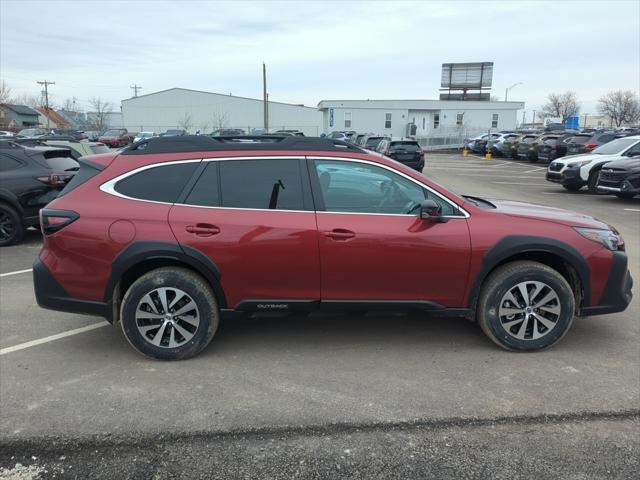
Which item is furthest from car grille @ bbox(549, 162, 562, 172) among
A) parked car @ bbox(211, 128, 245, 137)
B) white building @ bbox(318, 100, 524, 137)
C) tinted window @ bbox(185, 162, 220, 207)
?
white building @ bbox(318, 100, 524, 137)

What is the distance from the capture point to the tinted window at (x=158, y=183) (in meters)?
4.08

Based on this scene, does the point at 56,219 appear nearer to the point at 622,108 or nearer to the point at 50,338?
the point at 50,338

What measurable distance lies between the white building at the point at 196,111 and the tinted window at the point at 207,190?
2611 inches

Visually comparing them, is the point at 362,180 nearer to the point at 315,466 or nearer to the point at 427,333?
the point at 427,333

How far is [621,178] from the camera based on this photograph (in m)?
13.3

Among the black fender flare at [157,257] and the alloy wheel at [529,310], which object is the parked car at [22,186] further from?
the alloy wheel at [529,310]

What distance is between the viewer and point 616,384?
3.69 metres

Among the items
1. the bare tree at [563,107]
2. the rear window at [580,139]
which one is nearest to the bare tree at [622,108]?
the bare tree at [563,107]

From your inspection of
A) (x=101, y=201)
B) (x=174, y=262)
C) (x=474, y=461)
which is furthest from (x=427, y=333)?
(x=101, y=201)

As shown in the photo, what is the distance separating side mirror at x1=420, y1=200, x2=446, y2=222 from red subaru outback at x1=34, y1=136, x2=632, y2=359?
0.03m

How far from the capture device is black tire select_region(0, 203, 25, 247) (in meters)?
8.43

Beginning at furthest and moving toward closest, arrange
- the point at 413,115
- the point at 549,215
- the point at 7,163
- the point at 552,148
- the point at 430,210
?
the point at 413,115 → the point at 552,148 → the point at 7,163 → the point at 549,215 → the point at 430,210

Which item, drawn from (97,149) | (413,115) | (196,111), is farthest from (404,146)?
(196,111)

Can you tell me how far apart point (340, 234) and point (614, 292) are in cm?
228
